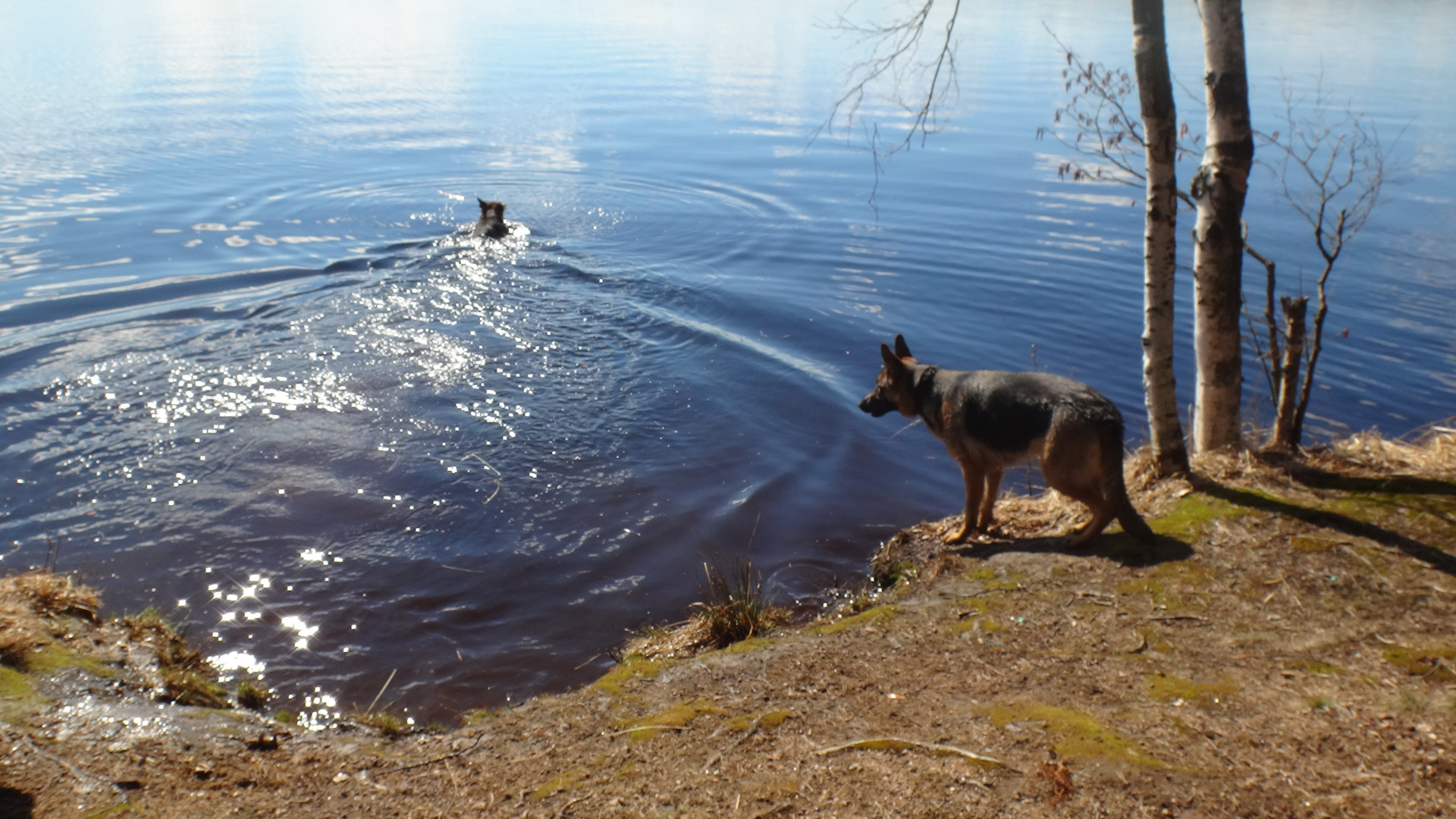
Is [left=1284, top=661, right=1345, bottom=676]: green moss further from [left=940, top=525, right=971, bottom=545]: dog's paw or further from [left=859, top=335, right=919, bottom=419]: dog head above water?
[left=859, top=335, right=919, bottom=419]: dog head above water

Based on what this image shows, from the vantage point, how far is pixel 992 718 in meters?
4.42

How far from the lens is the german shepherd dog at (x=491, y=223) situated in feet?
57.1

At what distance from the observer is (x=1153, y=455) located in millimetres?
7301

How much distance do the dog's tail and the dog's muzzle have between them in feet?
6.64

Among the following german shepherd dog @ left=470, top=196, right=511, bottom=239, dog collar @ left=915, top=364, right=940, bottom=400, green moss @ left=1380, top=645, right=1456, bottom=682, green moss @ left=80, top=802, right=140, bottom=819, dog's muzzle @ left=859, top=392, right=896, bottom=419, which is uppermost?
german shepherd dog @ left=470, top=196, right=511, bottom=239

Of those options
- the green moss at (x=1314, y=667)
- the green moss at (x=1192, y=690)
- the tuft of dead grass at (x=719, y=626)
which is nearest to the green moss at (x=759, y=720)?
the tuft of dead grass at (x=719, y=626)

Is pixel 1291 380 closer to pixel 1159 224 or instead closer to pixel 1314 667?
pixel 1159 224

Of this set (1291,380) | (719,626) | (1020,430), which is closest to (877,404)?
(1020,430)

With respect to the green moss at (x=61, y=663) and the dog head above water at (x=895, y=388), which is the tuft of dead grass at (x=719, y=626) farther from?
the green moss at (x=61, y=663)

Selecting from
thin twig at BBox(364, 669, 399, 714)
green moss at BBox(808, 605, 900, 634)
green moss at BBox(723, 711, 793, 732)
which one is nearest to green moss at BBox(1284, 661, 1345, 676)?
green moss at BBox(808, 605, 900, 634)

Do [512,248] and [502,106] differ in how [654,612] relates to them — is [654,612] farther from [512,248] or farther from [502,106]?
[502,106]

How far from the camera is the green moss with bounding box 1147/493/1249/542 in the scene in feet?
20.6

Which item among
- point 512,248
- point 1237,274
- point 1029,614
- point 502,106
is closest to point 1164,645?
point 1029,614

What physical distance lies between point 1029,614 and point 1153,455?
2.37 meters
